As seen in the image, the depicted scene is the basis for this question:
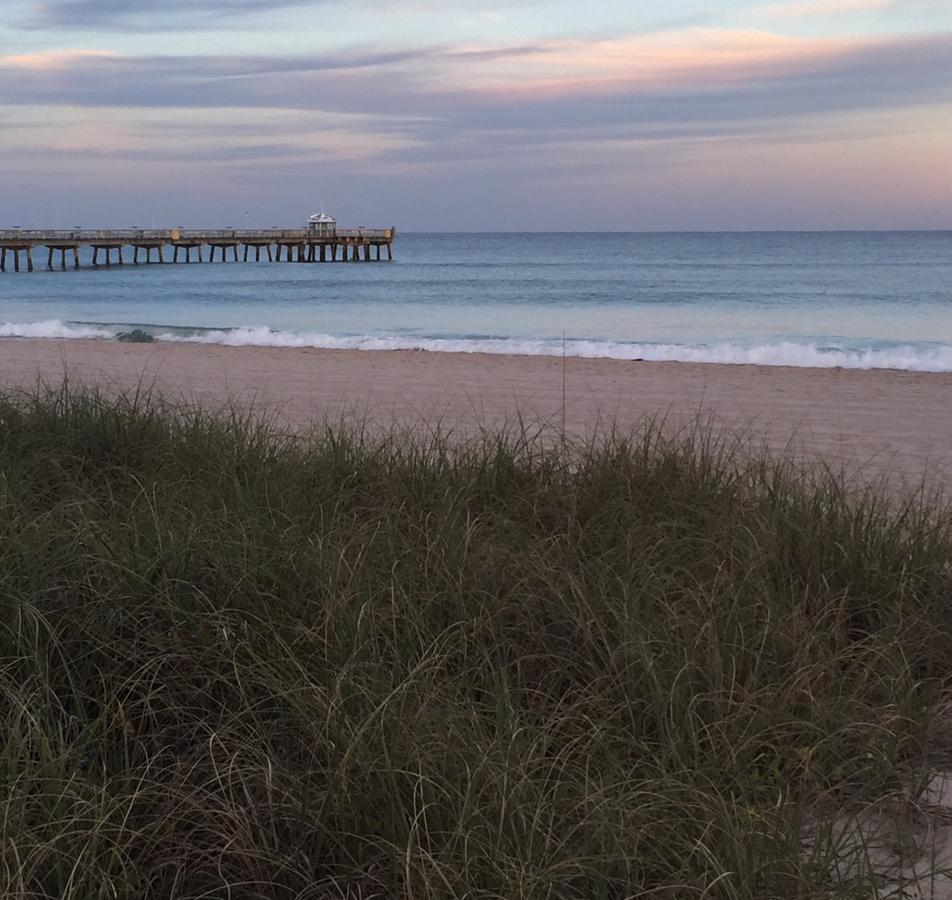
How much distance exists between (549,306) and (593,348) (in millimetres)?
18844

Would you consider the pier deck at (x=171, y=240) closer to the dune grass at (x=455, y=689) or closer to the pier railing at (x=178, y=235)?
the pier railing at (x=178, y=235)

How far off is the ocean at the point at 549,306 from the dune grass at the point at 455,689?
40.4 ft

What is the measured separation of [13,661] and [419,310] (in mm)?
33223

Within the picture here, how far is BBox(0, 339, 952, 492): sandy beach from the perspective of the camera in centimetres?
875

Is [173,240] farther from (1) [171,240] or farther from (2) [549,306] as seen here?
(2) [549,306]

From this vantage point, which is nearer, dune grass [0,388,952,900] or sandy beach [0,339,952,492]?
dune grass [0,388,952,900]

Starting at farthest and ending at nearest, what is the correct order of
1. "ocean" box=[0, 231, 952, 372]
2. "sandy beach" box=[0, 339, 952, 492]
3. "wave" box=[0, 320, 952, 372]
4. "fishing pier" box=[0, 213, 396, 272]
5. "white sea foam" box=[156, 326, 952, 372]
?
"fishing pier" box=[0, 213, 396, 272] → "ocean" box=[0, 231, 952, 372] → "wave" box=[0, 320, 952, 372] → "white sea foam" box=[156, 326, 952, 372] → "sandy beach" box=[0, 339, 952, 492]

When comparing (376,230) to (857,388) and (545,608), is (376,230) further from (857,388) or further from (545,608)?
(545,608)

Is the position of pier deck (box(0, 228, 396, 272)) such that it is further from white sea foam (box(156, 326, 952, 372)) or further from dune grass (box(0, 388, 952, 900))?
dune grass (box(0, 388, 952, 900))

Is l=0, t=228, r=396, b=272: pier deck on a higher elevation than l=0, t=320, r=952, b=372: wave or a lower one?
higher

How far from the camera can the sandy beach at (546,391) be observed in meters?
8.75

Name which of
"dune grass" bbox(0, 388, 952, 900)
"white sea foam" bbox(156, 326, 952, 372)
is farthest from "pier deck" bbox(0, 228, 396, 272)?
"dune grass" bbox(0, 388, 952, 900)

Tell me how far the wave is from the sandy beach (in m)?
1.49

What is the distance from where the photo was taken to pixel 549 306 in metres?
36.3
